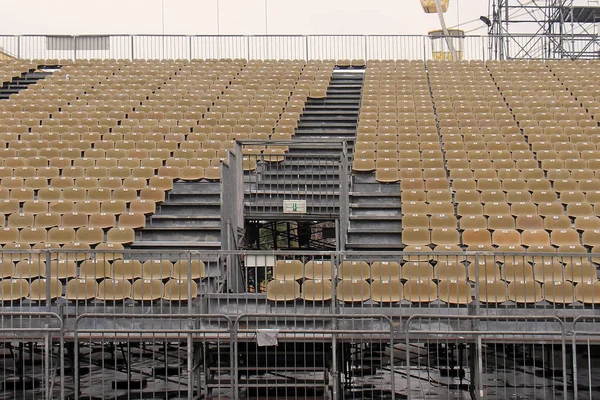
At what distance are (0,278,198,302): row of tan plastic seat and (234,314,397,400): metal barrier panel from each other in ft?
3.11

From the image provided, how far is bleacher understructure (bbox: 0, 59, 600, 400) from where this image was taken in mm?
9047

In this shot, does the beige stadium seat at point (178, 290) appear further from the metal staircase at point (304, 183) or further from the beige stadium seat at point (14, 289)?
the metal staircase at point (304, 183)

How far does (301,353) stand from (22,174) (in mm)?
7703

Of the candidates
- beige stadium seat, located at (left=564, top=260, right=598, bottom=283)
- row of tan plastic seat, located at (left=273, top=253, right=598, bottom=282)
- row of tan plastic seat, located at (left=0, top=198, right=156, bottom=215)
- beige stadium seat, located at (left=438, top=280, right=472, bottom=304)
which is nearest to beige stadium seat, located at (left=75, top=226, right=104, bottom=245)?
row of tan plastic seat, located at (left=0, top=198, right=156, bottom=215)

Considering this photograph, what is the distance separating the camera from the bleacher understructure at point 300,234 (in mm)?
9047

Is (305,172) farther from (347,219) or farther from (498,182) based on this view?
(498,182)

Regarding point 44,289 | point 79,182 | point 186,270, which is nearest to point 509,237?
point 186,270

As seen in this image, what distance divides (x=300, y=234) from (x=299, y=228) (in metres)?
0.41

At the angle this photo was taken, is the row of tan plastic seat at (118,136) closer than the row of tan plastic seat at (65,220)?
No

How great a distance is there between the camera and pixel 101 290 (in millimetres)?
9523

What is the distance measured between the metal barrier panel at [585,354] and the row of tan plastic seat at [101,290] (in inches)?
178

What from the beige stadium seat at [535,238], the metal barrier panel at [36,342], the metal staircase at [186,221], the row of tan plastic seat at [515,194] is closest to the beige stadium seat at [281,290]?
the metal barrier panel at [36,342]

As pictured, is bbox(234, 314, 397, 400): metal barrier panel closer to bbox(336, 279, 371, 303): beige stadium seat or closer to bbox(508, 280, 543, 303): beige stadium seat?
bbox(336, 279, 371, 303): beige stadium seat

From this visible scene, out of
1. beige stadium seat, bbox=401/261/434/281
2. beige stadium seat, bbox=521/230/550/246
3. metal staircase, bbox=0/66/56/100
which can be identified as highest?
metal staircase, bbox=0/66/56/100
